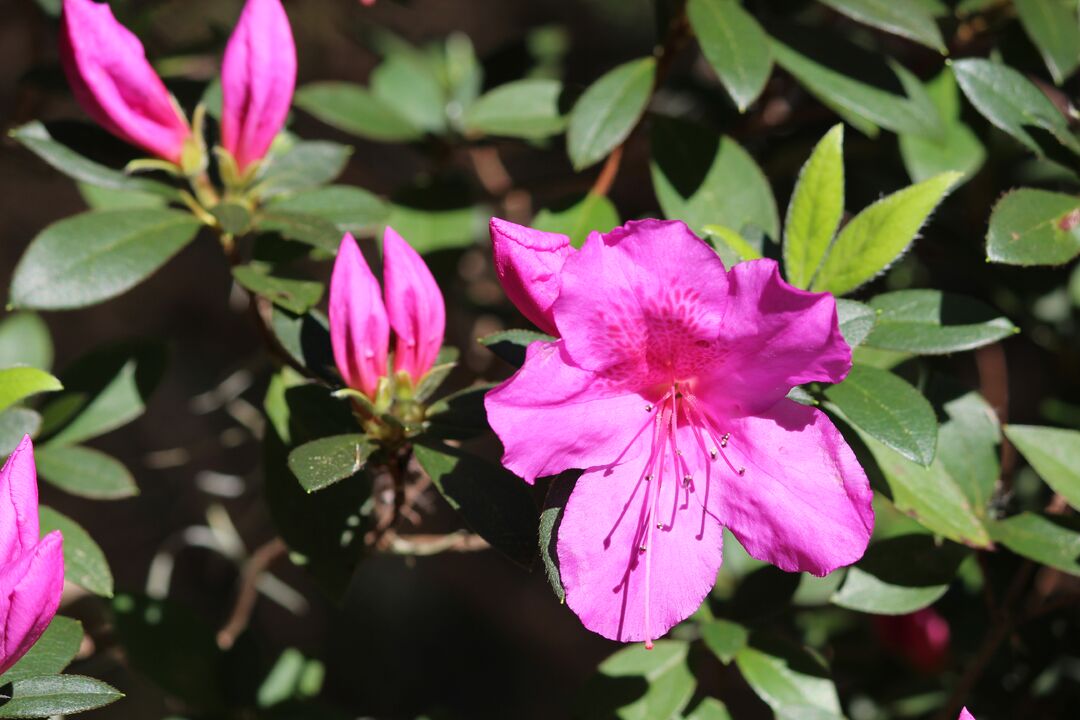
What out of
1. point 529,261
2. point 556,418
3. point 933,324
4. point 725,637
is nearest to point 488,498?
point 556,418

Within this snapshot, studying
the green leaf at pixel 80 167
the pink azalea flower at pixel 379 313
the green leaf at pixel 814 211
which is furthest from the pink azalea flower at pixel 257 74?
the green leaf at pixel 814 211

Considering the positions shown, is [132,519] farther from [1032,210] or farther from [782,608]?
[1032,210]

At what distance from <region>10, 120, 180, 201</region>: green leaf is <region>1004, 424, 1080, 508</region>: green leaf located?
101cm

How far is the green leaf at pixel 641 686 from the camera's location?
1249 mm

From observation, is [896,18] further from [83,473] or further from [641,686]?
[83,473]

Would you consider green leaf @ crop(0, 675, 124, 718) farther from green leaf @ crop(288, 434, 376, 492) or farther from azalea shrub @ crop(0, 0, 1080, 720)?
green leaf @ crop(288, 434, 376, 492)

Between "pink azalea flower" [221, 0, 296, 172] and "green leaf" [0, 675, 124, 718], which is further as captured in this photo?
"pink azalea flower" [221, 0, 296, 172]

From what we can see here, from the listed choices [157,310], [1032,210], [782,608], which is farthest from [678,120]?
[157,310]

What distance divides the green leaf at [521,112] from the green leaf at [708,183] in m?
0.16

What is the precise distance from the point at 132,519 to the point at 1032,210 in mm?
2611

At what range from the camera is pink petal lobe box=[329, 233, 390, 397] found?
103cm

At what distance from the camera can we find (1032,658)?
1.48 metres

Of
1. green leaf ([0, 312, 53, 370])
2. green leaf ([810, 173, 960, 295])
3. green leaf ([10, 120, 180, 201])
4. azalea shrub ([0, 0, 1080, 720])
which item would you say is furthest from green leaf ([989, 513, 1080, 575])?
green leaf ([0, 312, 53, 370])

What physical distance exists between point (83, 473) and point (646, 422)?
71 cm
